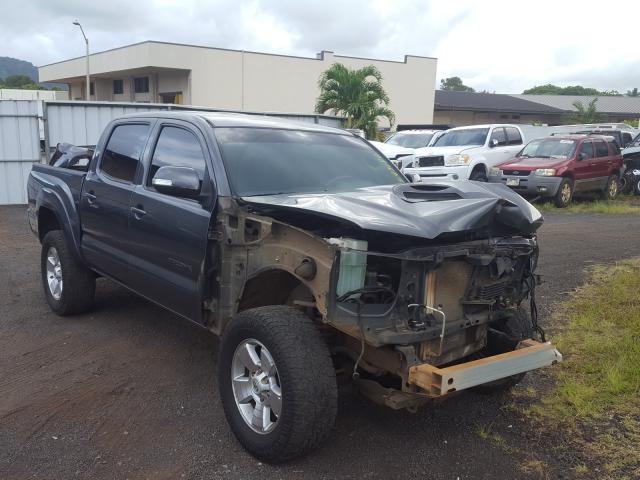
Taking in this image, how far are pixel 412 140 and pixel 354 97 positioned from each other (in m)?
10.9

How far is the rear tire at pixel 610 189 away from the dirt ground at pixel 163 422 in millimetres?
13761

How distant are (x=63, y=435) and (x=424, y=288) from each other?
2.38 m

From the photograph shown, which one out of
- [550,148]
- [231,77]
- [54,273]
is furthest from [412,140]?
[231,77]

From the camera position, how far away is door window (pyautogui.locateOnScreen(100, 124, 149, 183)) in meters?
5.12

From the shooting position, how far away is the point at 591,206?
15.4 metres

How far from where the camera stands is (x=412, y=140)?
1859 centimetres

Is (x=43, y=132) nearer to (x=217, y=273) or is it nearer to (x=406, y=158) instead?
(x=406, y=158)

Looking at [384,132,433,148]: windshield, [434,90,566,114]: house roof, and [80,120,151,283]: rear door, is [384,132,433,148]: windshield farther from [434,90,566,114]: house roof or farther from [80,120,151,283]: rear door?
[434,90,566,114]: house roof

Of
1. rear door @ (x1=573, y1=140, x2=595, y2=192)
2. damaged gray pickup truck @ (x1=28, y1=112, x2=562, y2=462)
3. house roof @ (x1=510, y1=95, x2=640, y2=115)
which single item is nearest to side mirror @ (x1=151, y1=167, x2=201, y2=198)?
damaged gray pickup truck @ (x1=28, y1=112, x2=562, y2=462)

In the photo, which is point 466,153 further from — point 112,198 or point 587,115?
point 587,115

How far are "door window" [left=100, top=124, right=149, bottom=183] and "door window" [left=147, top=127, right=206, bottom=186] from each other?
0.25 metres

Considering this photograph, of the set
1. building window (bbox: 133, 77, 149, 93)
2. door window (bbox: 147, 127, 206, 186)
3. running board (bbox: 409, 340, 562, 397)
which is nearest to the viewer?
running board (bbox: 409, 340, 562, 397)

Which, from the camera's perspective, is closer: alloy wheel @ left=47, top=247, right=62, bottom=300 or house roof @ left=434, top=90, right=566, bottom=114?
alloy wheel @ left=47, top=247, right=62, bottom=300

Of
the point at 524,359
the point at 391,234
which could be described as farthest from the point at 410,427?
the point at 391,234
